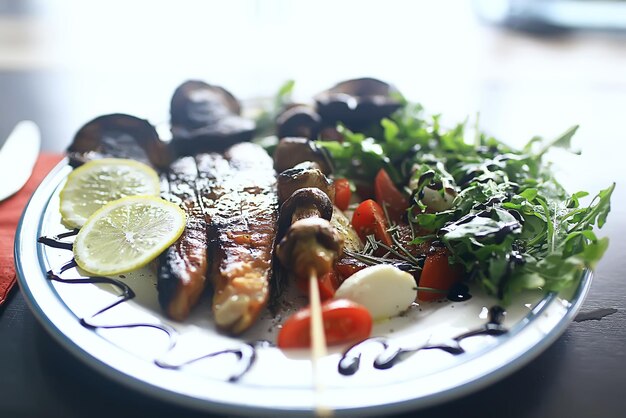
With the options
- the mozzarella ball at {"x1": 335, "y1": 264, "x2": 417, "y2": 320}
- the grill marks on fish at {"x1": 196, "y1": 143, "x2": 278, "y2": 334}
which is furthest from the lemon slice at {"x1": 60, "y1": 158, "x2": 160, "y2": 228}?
the mozzarella ball at {"x1": 335, "y1": 264, "x2": 417, "y2": 320}

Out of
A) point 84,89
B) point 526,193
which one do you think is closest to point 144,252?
point 526,193

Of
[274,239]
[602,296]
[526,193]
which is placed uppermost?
[526,193]

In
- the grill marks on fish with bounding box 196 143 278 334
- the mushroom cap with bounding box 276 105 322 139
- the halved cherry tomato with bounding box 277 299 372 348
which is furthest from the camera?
the mushroom cap with bounding box 276 105 322 139

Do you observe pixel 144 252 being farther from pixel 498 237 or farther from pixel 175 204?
pixel 498 237

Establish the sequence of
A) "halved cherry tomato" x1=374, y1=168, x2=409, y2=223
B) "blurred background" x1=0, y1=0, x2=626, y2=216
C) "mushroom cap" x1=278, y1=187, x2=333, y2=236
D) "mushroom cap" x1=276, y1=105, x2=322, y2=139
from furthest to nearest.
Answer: "blurred background" x1=0, y1=0, x2=626, y2=216, "mushroom cap" x1=276, y1=105, x2=322, y2=139, "halved cherry tomato" x1=374, y1=168, x2=409, y2=223, "mushroom cap" x1=278, y1=187, x2=333, y2=236

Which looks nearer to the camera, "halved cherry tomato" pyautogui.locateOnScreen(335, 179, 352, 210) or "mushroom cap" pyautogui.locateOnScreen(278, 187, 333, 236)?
"mushroom cap" pyautogui.locateOnScreen(278, 187, 333, 236)

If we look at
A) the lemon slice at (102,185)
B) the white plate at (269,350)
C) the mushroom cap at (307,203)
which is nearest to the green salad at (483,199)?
the white plate at (269,350)

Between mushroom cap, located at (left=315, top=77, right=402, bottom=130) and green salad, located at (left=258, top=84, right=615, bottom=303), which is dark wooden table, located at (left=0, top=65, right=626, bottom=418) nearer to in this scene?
green salad, located at (left=258, top=84, right=615, bottom=303)
